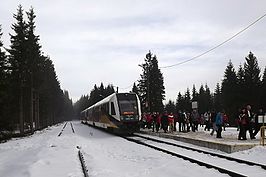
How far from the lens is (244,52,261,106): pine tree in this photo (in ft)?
227

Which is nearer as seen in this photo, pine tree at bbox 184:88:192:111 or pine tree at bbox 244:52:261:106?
pine tree at bbox 244:52:261:106

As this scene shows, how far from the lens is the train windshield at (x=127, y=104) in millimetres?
31734

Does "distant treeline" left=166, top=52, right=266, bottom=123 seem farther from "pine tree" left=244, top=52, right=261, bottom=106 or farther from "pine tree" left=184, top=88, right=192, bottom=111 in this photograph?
"pine tree" left=184, top=88, right=192, bottom=111

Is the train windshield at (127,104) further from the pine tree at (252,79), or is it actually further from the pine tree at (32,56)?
the pine tree at (252,79)

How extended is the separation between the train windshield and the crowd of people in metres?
2.31

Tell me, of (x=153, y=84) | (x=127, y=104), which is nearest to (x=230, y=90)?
(x=153, y=84)

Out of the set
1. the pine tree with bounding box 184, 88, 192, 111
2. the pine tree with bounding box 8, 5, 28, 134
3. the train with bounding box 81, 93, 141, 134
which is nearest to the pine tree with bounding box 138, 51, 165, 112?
the pine tree with bounding box 184, 88, 192, 111

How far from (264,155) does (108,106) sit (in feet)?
69.2

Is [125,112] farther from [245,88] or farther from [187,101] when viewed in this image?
[187,101]

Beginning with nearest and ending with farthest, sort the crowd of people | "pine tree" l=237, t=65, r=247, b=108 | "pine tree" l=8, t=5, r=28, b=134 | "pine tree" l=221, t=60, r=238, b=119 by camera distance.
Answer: the crowd of people → "pine tree" l=8, t=5, r=28, b=134 → "pine tree" l=237, t=65, r=247, b=108 → "pine tree" l=221, t=60, r=238, b=119

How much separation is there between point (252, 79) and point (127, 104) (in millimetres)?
45464

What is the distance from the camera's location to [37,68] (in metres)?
47.2

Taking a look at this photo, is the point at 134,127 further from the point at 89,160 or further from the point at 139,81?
the point at 139,81

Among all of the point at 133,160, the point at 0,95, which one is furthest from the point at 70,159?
the point at 0,95
